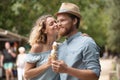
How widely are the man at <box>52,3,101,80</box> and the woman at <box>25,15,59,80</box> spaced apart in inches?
27.5

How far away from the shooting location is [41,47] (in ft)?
19.1

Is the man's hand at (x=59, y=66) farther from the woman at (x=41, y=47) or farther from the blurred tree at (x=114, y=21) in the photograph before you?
the blurred tree at (x=114, y=21)

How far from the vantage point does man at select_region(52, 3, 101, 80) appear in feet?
14.8

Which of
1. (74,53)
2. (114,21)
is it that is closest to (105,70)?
(114,21)

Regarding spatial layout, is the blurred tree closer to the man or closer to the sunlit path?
the sunlit path

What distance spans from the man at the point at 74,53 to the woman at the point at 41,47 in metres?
0.70

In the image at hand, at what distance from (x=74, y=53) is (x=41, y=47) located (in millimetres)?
1162

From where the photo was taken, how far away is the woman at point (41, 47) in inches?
220

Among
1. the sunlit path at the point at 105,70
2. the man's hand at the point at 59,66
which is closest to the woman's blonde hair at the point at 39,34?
the man's hand at the point at 59,66

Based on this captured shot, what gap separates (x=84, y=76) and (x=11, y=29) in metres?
26.2

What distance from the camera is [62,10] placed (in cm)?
482

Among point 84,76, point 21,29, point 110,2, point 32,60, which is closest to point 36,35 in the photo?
point 32,60

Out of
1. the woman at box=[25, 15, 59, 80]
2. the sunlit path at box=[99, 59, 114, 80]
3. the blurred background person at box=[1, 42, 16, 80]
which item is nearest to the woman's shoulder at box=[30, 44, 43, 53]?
the woman at box=[25, 15, 59, 80]

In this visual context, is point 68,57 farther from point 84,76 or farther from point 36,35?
point 36,35
